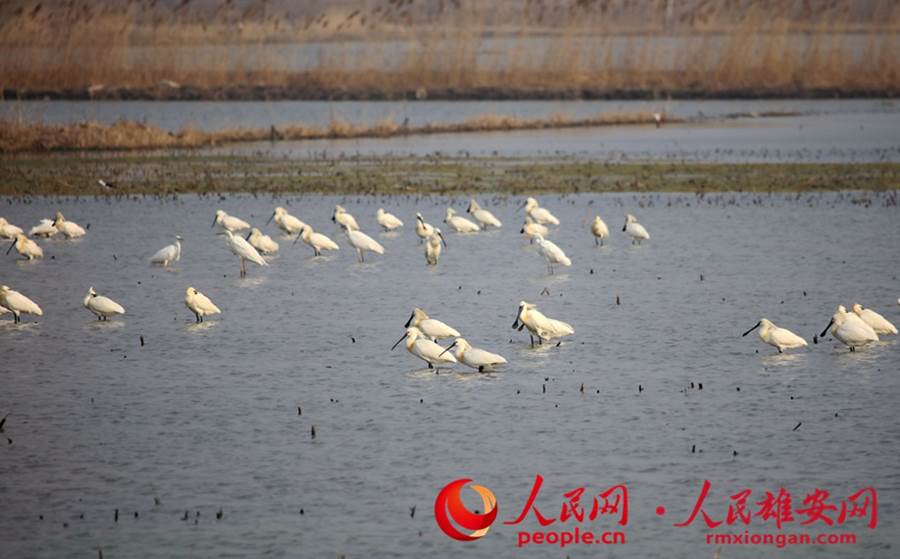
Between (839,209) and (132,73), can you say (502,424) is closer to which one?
(839,209)

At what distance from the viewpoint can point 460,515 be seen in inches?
365

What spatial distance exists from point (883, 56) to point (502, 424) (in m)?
43.8

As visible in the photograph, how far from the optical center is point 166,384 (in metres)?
13.0

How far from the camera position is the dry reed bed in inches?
1430

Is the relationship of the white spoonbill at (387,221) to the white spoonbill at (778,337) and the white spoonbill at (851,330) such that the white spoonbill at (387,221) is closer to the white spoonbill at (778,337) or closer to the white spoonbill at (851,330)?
the white spoonbill at (778,337)

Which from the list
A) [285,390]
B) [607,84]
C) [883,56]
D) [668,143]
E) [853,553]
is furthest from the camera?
[607,84]

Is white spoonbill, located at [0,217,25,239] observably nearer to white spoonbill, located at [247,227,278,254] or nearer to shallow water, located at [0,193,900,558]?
shallow water, located at [0,193,900,558]

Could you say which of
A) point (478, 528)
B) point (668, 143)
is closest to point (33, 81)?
point (668, 143)

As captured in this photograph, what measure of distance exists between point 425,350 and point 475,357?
1.50 ft

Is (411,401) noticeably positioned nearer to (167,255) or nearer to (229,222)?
(167,255)

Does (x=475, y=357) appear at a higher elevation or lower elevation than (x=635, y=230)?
lower

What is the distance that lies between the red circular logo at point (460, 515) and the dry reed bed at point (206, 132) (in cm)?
2852

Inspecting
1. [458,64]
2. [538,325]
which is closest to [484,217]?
[538,325]

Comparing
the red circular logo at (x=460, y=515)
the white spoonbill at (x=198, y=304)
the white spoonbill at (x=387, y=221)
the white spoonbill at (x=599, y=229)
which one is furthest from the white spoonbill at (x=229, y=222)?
the red circular logo at (x=460, y=515)
